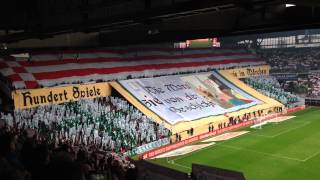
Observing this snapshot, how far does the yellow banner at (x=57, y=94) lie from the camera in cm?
3012

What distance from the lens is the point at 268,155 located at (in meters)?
27.5

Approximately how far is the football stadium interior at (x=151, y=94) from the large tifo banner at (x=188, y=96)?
0.17 meters

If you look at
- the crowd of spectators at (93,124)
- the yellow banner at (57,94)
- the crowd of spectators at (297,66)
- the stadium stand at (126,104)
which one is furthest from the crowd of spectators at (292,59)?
the crowd of spectators at (93,124)

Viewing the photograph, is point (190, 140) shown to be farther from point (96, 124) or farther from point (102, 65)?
point (102, 65)

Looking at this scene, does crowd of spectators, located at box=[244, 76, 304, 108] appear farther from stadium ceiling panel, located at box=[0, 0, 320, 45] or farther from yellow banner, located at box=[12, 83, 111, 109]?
stadium ceiling panel, located at box=[0, 0, 320, 45]

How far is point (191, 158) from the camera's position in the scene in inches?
1072

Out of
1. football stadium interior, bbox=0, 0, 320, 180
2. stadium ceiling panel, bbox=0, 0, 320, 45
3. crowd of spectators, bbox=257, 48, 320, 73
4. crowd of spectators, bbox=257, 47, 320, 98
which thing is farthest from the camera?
crowd of spectators, bbox=257, 48, 320, 73

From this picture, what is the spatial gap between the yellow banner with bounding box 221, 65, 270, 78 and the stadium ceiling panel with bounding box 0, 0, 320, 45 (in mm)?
39279

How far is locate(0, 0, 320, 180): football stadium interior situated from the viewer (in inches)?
416

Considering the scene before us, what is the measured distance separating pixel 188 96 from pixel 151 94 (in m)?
5.02

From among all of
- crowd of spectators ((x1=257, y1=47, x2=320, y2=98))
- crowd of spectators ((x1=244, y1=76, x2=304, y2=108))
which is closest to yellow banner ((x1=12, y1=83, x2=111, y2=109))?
crowd of spectators ((x1=244, y1=76, x2=304, y2=108))

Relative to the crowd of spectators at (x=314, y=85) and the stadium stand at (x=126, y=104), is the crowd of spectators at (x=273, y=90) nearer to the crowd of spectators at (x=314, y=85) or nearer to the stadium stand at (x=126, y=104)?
the stadium stand at (x=126, y=104)

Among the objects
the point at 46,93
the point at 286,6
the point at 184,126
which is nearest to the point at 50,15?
the point at 286,6

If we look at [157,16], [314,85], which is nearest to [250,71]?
[314,85]
